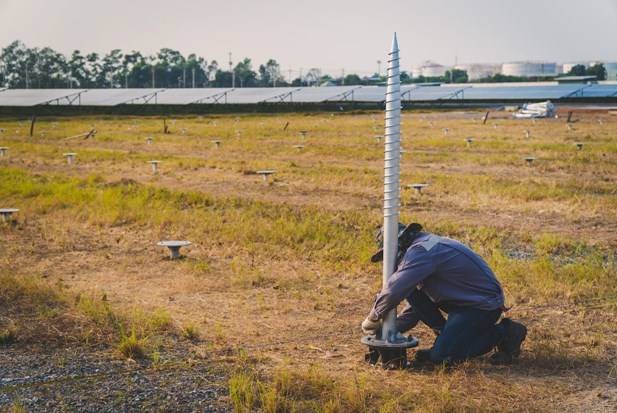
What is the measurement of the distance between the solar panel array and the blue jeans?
47.5 m

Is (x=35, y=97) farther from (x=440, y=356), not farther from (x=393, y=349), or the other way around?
(x=440, y=356)

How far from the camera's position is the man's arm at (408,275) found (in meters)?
6.28

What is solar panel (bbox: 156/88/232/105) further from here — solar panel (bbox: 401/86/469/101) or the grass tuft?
the grass tuft

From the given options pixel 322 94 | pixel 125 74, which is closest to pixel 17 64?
pixel 125 74

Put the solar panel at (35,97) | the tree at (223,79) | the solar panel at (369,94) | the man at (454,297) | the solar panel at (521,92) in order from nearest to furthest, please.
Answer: the man at (454,297)
the solar panel at (521,92)
the solar panel at (35,97)
the solar panel at (369,94)
the tree at (223,79)

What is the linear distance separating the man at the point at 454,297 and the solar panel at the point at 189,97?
53.1 m

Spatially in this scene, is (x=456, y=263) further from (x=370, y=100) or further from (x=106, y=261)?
(x=370, y=100)

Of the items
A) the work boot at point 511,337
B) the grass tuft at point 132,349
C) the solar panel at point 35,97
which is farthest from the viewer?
the solar panel at point 35,97

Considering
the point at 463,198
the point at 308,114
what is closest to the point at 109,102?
the point at 308,114

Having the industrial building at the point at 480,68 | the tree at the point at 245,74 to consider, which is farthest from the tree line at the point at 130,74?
the industrial building at the point at 480,68

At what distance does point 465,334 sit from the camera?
6.54 m

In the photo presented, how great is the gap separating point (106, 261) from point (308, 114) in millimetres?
39536

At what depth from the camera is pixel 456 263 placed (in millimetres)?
6438

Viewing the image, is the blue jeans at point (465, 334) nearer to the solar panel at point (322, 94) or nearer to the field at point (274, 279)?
the field at point (274, 279)
